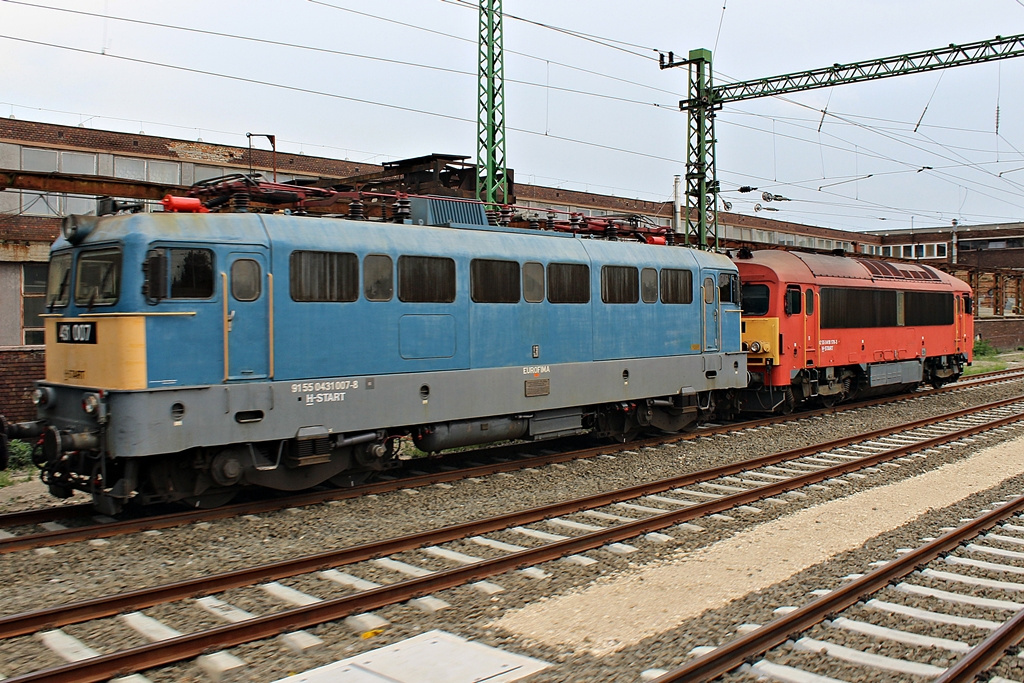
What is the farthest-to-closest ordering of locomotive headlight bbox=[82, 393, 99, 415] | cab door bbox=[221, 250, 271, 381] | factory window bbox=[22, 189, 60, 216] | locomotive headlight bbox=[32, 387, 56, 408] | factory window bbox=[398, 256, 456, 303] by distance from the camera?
factory window bbox=[22, 189, 60, 216]
factory window bbox=[398, 256, 456, 303]
locomotive headlight bbox=[32, 387, 56, 408]
cab door bbox=[221, 250, 271, 381]
locomotive headlight bbox=[82, 393, 99, 415]

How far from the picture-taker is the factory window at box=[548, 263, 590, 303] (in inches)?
514

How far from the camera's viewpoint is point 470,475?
12094mm

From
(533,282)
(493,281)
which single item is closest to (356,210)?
(493,281)

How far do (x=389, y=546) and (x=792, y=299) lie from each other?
13.1 m

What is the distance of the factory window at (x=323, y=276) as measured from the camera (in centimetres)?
1009

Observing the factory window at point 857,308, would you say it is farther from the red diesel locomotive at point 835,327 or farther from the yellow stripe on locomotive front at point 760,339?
the yellow stripe on locomotive front at point 760,339

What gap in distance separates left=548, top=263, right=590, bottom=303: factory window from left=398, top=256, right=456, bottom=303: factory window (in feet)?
6.54

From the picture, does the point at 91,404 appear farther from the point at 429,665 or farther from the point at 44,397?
the point at 429,665

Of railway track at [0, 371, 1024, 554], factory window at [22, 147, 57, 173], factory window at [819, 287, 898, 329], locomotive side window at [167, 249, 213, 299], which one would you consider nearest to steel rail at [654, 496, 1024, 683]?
railway track at [0, 371, 1024, 554]

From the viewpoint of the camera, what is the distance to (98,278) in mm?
9438

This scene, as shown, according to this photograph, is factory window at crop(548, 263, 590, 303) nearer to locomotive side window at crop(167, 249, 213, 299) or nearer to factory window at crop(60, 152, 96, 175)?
locomotive side window at crop(167, 249, 213, 299)

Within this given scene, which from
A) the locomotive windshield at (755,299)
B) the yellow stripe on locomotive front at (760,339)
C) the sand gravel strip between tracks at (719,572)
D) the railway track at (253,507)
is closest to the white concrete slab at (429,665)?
the sand gravel strip between tracks at (719,572)

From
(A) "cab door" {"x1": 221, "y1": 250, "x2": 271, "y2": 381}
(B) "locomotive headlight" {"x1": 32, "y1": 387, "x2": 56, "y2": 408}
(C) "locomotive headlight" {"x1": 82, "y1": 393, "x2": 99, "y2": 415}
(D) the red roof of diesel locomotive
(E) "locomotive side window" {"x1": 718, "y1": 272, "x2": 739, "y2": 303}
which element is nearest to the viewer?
(C) "locomotive headlight" {"x1": 82, "y1": 393, "x2": 99, "y2": 415}

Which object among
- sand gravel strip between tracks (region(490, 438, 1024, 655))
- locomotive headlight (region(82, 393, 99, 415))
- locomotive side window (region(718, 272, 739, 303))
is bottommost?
sand gravel strip between tracks (region(490, 438, 1024, 655))
